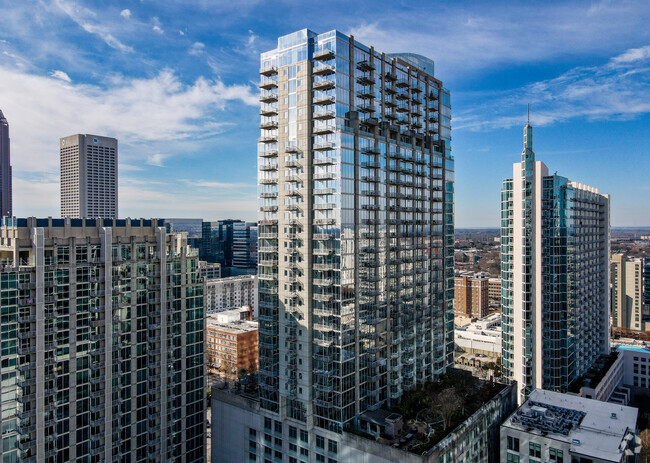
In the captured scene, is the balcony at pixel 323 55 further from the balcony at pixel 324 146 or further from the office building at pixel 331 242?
the balcony at pixel 324 146

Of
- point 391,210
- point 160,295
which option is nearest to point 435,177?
point 391,210

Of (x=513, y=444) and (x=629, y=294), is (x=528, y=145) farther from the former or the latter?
(x=629, y=294)

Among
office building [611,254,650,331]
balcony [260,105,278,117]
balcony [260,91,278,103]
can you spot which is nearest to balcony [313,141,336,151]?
balcony [260,105,278,117]

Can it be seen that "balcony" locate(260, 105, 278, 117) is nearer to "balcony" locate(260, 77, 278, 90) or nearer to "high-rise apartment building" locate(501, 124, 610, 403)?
"balcony" locate(260, 77, 278, 90)

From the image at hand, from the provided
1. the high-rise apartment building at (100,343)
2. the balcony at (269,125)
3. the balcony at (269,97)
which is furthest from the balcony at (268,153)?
the high-rise apartment building at (100,343)

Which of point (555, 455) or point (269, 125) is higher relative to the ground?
point (269, 125)

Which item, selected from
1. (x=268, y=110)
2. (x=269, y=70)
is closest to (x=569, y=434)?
(x=268, y=110)
